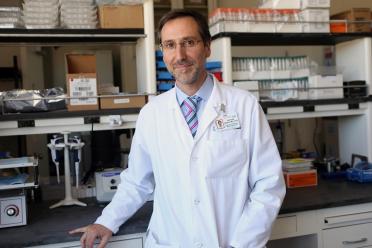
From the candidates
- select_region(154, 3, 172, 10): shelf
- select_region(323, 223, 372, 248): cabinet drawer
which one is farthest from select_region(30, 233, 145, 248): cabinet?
select_region(154, 3, 172, 10): shelf

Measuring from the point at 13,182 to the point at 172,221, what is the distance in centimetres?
75

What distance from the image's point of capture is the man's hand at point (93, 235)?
1433 mm

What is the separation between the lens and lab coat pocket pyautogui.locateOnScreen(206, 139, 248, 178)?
1.30 m

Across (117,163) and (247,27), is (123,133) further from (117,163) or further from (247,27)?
(247,27)

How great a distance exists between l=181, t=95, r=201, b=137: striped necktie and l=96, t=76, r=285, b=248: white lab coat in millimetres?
25

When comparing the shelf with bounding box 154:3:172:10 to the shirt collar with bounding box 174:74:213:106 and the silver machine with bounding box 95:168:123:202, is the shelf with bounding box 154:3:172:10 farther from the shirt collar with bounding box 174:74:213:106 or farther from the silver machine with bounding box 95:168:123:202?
the shirt collar with bounding box 174:74:213:106

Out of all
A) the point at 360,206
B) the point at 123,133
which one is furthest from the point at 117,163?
the point at 360,206

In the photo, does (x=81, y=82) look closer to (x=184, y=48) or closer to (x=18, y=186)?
(x=18, y=186)

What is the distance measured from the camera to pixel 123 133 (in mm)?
2418

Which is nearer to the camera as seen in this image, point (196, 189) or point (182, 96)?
point (196, 189)

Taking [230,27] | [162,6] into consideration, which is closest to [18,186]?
[230,27]

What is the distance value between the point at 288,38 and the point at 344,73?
1.70ft

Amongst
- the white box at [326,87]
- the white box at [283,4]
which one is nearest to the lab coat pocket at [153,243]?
the white box at [326,87]

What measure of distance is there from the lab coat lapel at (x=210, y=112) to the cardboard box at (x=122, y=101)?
58 cm
